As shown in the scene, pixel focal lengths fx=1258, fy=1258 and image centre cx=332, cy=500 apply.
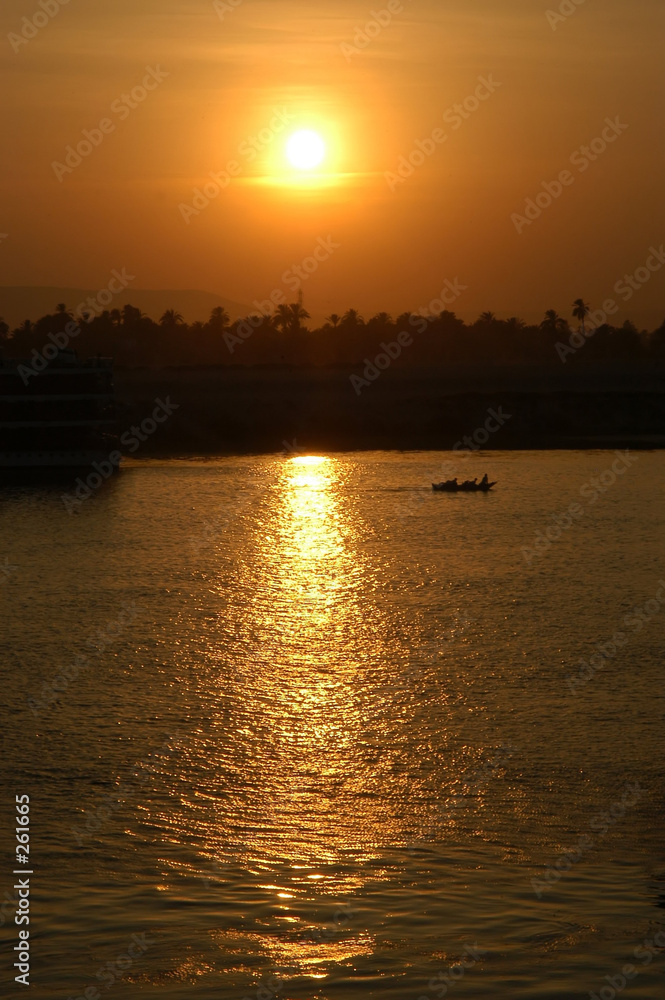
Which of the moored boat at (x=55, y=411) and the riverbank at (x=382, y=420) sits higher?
the riverbank at (x=382, y=420)

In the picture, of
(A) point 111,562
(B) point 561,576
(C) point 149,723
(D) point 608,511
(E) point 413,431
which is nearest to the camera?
(C) point 149,723

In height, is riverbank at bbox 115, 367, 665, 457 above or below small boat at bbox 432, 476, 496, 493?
above

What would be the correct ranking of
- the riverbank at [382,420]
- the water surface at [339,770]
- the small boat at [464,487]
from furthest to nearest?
the riverbank at [382,420], the small boat at [464,487], the water surface at [339,770]

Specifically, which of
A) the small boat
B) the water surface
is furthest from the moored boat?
the water surface

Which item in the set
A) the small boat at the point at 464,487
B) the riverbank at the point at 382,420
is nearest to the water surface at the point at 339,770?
the small boat at the point at 464,487

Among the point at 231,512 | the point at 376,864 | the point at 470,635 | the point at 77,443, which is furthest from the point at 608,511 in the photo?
the point at 376,864

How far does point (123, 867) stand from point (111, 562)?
26544 millimetres

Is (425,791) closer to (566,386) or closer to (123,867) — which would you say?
(123,867)

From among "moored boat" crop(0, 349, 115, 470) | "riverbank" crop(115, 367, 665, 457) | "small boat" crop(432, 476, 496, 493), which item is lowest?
"small boat" crop(432, 476, 496, 493)

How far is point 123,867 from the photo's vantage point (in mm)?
13609

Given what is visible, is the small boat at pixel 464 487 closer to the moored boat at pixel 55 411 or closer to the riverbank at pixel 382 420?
the moored boat at pixel 55 411

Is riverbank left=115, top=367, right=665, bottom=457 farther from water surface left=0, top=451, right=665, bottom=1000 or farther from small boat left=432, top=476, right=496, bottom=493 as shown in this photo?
water surface left=0, top=451, right=665, bottom=1000

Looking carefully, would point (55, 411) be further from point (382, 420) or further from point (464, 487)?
point (382, 420)

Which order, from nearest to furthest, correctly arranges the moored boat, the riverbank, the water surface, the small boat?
1. the water surface
2. the small boat
3. the moored boat
4. the riverbank
